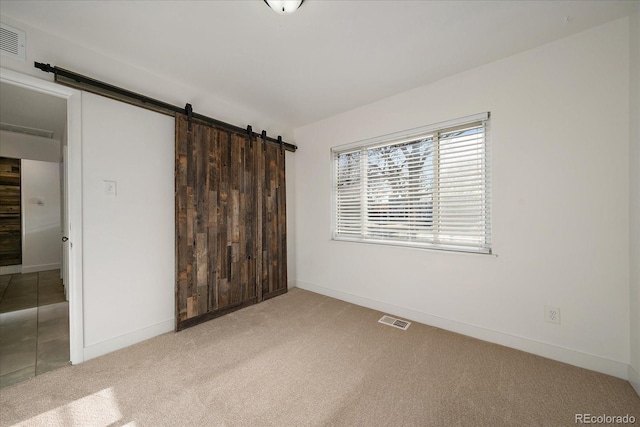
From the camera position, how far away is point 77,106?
2.02 metres

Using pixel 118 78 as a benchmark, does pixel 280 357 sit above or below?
below

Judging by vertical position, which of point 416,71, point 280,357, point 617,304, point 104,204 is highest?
point 416,71

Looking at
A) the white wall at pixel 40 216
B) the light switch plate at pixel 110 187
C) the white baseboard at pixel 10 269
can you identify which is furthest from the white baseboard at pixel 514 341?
the white baseboard at pixel 10 269

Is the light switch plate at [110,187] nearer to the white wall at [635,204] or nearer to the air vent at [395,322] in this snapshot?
the air vent at [395,322]

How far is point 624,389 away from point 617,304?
560 mm

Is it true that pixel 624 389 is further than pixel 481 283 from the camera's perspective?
No

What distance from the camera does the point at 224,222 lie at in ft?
9.66

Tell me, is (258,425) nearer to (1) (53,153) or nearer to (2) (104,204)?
(2) (104,204)

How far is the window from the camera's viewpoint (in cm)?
240

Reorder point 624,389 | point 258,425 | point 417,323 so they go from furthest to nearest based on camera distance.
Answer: point 417,323
point 624,389
point 258,425

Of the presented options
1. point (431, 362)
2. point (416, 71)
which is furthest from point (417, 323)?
point (416, 71)

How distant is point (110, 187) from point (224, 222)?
1.11 m

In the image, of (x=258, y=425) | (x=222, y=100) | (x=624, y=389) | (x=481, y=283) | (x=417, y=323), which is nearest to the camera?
(x=258, y=425)

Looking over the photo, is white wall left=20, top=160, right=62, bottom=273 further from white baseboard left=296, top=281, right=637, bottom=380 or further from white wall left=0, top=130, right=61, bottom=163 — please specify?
white baseboard left=296, top=281, right=637, bottom=380
